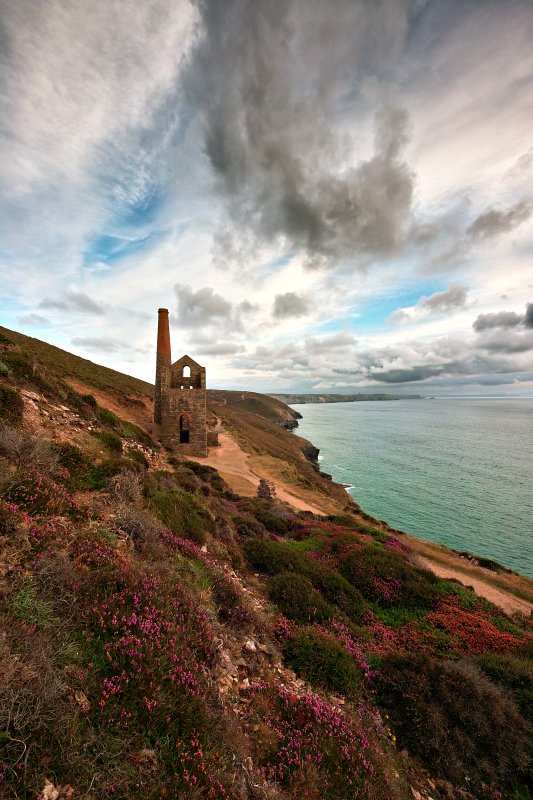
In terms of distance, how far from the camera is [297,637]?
6.46 meters

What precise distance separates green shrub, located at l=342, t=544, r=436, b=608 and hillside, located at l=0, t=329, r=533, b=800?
0.29 ft

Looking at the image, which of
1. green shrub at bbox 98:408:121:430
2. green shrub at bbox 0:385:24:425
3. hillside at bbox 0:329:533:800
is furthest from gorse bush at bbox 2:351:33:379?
green shrub at bbox 98:408:121:430

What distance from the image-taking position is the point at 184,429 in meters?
30.3

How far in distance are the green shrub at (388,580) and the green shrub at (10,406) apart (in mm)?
11332

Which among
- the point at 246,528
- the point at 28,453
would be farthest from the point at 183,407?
the point at 28,453

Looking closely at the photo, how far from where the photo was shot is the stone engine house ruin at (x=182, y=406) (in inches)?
1167

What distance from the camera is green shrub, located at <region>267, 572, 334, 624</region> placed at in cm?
757

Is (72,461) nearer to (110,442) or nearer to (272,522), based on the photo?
(110,442)

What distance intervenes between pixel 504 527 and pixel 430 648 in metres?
30.4

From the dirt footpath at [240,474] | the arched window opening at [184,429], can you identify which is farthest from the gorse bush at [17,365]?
the arched window opening at [184,429]

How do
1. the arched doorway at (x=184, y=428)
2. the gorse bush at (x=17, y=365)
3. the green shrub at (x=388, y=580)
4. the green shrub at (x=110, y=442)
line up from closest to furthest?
the green shrub at (x=388, y=580) < the green shrub at (x=110, y=442) < the gorse bush at (x=17, y=365) < the arched doorway at (x=184, y=428)

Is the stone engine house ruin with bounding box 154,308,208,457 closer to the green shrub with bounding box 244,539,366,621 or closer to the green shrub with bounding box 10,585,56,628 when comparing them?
the green shrub with bounding box 244,539,366,621

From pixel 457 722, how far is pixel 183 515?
284 inches

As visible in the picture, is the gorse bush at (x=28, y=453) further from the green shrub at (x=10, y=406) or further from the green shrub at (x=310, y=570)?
the green shrub at (x=310, y=570)
